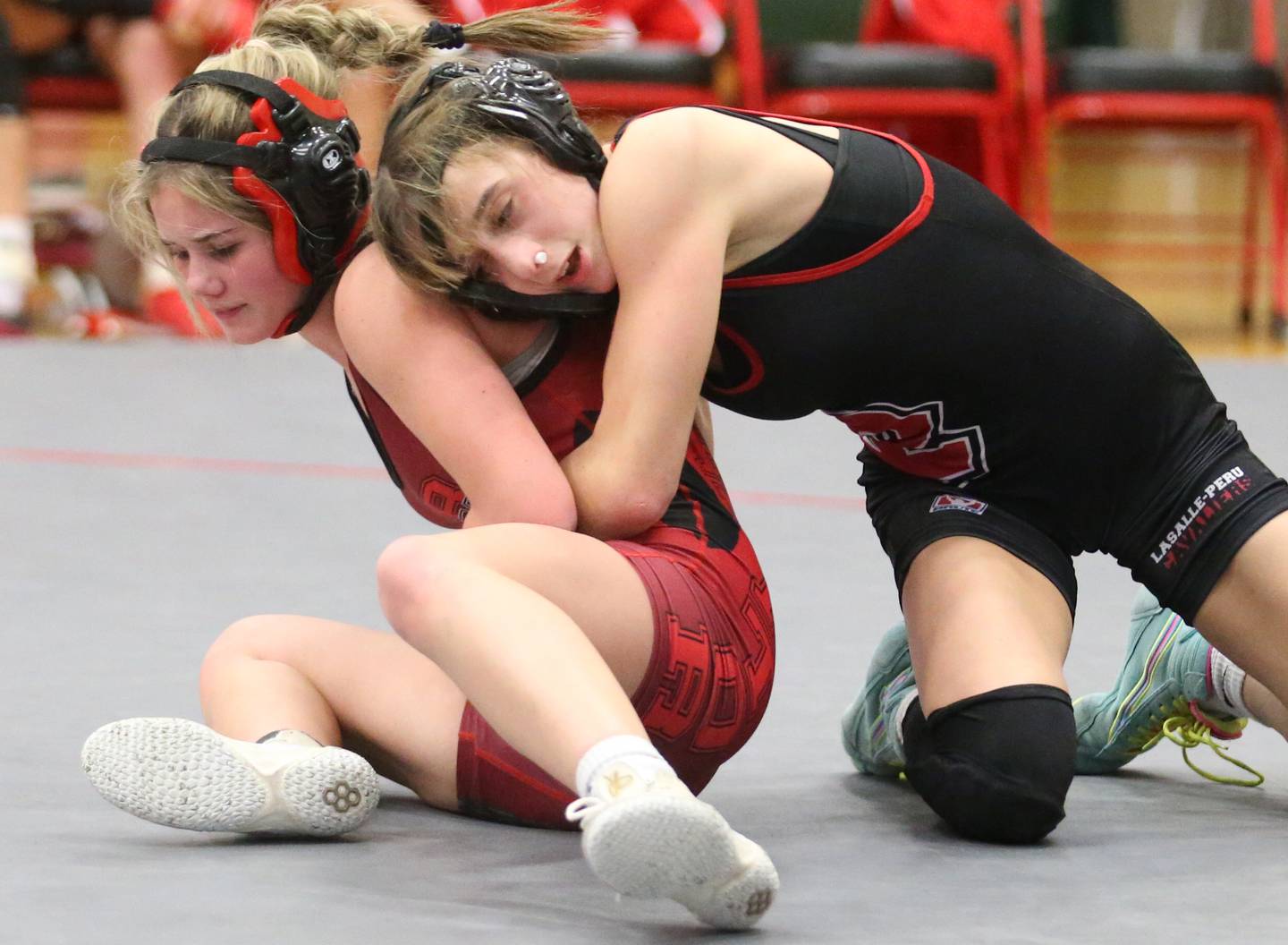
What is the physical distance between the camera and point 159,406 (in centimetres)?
418

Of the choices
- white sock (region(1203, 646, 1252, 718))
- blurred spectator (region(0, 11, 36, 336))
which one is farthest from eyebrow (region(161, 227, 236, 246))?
blurred spectator (region(0, 11, 36, 336))

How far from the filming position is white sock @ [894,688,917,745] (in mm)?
1840

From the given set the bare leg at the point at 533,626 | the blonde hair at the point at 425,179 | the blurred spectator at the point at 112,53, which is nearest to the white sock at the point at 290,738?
the bare leg at the point at 533,626

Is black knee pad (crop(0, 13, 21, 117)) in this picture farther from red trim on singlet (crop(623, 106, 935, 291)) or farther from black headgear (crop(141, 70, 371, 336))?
red trim on singlet (crop(623, 106, 935, 291))

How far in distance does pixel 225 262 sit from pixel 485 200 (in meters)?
0.28

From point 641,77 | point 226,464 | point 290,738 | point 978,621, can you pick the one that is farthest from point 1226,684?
point 641,77

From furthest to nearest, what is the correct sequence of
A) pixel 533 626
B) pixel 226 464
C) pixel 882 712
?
1. pixel 226 464
2. pixel 882 712
3. pixel 533 626

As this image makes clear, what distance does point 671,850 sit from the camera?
1260 millimetres

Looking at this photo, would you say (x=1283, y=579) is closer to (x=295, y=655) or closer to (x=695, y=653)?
(x=695, y=653)

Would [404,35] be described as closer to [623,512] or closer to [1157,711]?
[623,512]

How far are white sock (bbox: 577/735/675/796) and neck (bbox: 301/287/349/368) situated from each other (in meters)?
0.59

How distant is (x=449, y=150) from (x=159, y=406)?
2.67 m

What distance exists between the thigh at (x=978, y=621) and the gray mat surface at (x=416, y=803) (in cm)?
13

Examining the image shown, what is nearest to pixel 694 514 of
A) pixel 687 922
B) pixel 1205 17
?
pixel 687 922
